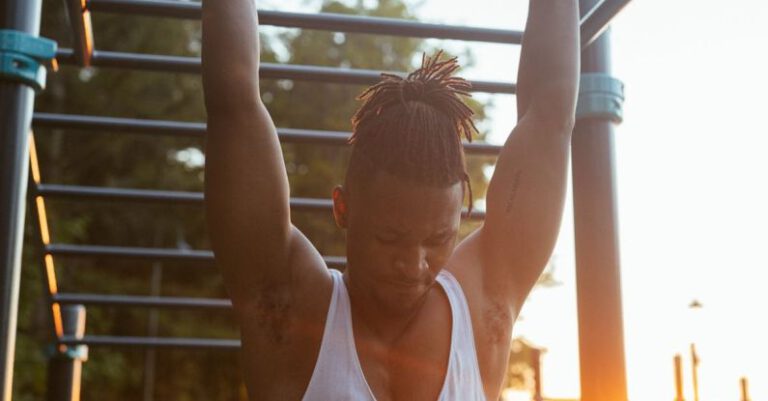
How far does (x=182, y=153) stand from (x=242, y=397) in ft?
14.2

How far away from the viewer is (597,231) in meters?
2.10

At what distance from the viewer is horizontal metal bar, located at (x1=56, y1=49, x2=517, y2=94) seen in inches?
94.0

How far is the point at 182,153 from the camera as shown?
50.9 ft

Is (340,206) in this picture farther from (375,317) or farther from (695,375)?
(695,375)

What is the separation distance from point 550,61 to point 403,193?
0.44 metres

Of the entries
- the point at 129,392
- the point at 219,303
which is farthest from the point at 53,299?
the point at 129,392

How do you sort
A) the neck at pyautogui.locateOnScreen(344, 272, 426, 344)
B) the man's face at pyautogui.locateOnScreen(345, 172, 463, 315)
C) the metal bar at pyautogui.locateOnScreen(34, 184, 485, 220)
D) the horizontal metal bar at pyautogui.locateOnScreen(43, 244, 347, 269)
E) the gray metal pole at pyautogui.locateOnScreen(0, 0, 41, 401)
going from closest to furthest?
the man's face at pyautogui.locateOnScreen(345, 172, 463, 315), the neck at pyautogui.locateOnScreen(344, 272, 426, 344), the gray metal pole at pyautogui.locateOnScreen(0, 0, 41, 401), the metal bar at pyautogui.locateOnScreen(34, 184, 485, 220), the horizontal metal bar at pyautogui.locateOnScreen(43, 244, 347, 269)

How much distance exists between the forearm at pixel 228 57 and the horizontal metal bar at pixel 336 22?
816mm

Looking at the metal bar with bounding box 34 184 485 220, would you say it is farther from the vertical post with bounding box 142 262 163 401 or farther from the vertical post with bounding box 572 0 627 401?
the vertical post with bounding box 142 262 163 401

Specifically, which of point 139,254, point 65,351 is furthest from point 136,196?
point 65,351

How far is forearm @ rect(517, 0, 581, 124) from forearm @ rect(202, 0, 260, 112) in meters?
0.51

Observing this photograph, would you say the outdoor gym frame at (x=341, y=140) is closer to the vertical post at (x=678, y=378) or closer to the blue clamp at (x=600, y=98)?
the blue clamp at (x=600, y=98)

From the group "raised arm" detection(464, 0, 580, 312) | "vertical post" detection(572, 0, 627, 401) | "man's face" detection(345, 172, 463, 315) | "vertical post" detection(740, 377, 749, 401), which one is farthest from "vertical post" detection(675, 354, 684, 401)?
"man's face" detection(345, 172, 463, 315)

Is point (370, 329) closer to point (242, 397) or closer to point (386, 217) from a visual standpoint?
point (386, 217)
